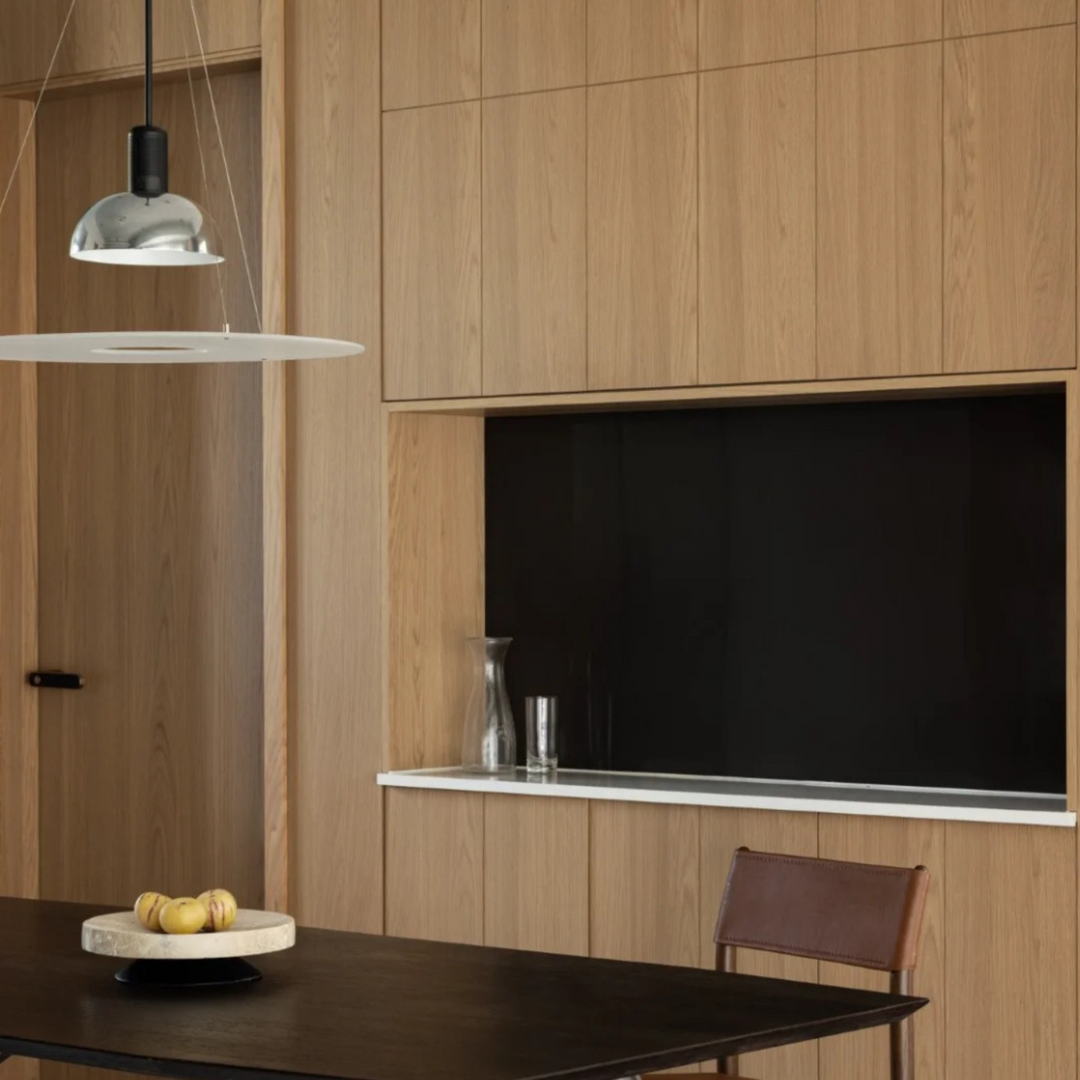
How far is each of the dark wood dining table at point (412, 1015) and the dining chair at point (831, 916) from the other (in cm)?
43

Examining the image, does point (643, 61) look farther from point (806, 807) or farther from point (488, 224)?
point (806, 807)

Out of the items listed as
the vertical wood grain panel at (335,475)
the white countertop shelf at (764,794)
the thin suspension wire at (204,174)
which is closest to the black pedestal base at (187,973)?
the white countertop shelf at (764,794)

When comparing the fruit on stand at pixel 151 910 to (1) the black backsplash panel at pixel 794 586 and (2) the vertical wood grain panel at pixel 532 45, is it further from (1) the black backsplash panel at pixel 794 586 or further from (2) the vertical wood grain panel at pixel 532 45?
(2) the vertical wood grain panel at pixel 532 45

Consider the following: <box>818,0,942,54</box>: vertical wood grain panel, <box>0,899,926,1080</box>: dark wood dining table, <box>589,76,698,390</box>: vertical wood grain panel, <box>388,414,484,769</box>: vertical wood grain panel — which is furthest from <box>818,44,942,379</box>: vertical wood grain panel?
<box>0,899,926,1080</box>: dark wood dining table

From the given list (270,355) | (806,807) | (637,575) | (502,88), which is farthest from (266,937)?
(502,88)

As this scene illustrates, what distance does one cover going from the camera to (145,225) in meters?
2.66

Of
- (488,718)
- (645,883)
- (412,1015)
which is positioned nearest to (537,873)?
(645,883)

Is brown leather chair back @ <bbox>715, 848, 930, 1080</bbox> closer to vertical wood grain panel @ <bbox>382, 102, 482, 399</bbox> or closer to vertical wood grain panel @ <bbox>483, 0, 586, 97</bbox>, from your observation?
vertical wood grain panel @ <bbox>382, 102, 482, 399</bbox>

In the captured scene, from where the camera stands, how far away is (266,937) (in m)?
2.73

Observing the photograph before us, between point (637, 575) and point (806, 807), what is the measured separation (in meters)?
0.85

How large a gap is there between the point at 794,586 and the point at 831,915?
1179 mm

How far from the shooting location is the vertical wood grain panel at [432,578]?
444 centimetres

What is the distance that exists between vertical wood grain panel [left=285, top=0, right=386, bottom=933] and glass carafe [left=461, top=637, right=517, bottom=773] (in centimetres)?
22

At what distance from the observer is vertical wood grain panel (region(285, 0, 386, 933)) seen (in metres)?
4.42
